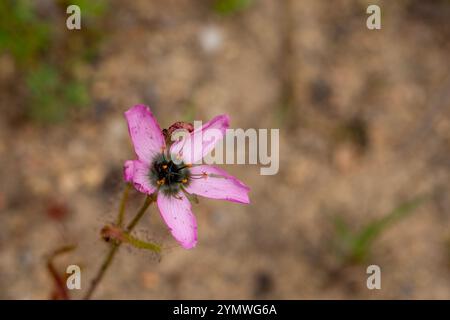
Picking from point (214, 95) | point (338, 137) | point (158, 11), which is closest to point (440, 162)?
point (338, 137)

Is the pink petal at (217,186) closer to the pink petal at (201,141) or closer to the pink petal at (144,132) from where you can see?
the pink petal at (201,141)

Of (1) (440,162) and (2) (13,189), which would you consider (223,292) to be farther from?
(1) (440,162)

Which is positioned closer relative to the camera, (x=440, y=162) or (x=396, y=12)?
→ (x=440, y=162)

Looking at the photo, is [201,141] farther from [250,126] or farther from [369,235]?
[250,126]

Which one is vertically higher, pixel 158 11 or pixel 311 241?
pixel 158 11
